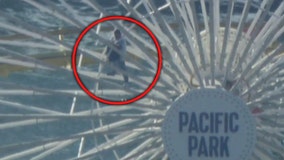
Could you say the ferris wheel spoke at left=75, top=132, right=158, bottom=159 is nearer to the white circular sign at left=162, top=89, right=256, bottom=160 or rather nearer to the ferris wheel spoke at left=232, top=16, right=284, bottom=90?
the white circular sign at left=162, top=89, right=256, bottom=160

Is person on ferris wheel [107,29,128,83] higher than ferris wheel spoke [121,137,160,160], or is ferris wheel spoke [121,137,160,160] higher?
person on ferris wheel [107,29,128,83]

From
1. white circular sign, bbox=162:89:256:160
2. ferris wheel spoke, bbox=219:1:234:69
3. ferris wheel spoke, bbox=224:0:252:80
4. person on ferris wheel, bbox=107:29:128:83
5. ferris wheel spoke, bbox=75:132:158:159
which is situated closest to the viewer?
ferris wheel spoke, bbox=219:1:234:69

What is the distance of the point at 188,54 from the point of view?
23.9 ft

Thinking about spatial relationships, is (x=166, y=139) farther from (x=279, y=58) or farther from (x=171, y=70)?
(x=279, y=58)

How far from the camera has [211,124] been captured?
715 centimetres

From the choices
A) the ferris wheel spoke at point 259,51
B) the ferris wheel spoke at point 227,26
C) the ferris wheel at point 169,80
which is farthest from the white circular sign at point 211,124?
the ferris wheel spoke at point 227,26

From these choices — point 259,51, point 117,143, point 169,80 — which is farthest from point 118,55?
point 259,51

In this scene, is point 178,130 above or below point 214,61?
below

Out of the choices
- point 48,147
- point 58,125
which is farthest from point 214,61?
point 58,125

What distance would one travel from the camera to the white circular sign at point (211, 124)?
714 centimetres

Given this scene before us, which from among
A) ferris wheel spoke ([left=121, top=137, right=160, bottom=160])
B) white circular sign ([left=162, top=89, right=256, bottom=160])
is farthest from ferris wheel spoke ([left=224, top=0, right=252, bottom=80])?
ferris wheel spoke ([left=121, top=137, right=160, bottom=160])

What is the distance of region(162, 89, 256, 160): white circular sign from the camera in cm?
714

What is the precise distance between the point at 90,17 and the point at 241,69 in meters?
8.54

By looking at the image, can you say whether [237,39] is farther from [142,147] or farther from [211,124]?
[142,147]
